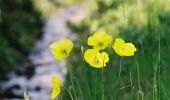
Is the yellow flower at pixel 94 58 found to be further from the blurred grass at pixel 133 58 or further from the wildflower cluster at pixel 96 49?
the blurred grass at pixel 133 58

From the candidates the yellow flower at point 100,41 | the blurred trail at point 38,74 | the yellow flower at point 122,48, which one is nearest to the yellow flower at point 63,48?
the yellow flower at point 100,41

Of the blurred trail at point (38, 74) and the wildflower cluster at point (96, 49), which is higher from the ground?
the wildflower cluster at point (96, 49)

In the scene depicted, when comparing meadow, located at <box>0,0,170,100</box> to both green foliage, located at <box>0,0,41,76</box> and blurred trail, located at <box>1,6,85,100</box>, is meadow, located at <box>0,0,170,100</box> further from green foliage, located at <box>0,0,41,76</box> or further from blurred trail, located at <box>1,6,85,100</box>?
blurred trail, located at <box>1,6,85,100</box>

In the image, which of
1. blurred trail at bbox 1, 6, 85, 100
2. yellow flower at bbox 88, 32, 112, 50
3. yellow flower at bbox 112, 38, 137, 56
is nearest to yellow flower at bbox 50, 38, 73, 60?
yellow flower at bbox 88, 32, 112, 50

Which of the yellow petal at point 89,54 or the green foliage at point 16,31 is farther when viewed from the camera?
the green foliage at point 16,31

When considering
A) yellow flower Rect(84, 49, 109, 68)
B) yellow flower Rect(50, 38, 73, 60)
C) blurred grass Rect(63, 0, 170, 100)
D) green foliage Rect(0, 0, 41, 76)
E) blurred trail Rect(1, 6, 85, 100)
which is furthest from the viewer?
green foliage Rect(0, 0, 41, 76)

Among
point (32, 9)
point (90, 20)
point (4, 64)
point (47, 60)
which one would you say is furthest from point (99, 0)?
point (32, 9)

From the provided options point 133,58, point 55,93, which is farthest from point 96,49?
point 133,58

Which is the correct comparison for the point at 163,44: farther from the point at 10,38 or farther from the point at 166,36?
the point at 10,38
